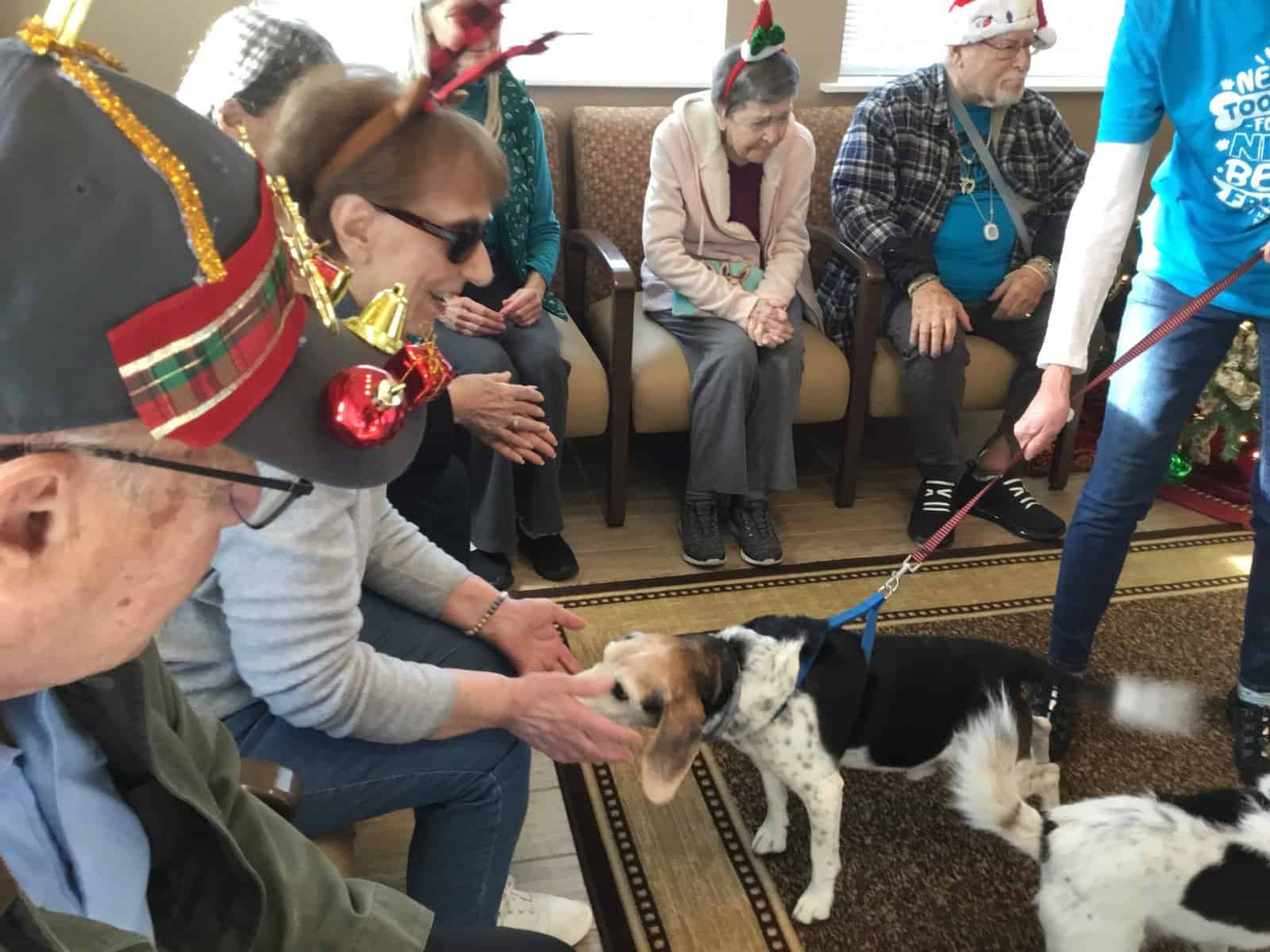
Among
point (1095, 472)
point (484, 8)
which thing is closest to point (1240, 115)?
point (1095, 472)

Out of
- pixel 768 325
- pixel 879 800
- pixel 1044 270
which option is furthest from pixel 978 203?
pixel 879 800

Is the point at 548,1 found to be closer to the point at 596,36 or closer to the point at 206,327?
the point at 596,36

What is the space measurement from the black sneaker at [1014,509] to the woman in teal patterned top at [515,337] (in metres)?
1.25

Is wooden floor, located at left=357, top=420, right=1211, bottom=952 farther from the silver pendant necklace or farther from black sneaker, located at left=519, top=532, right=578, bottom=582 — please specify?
the silver pendant necklace

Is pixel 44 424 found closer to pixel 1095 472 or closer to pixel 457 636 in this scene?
pixel 457 636

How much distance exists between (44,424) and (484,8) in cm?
127

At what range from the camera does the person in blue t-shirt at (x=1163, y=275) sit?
155cm

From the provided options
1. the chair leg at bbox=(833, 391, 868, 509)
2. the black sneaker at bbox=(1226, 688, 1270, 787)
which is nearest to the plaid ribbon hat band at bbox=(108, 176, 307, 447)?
the black sneaker at bbox=(1226, 688, 1270, 787)

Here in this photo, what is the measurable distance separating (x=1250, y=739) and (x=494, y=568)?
1.73 meters

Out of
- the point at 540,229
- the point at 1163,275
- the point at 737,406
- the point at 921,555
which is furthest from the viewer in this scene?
the point at 540,229

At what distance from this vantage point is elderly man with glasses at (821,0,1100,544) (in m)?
2.76

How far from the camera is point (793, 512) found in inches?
116

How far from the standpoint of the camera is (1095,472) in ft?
6.24

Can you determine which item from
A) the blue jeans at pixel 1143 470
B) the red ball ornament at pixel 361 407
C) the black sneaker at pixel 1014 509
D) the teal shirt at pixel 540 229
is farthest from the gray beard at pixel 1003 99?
the red ball ornament at pixel 361 407
